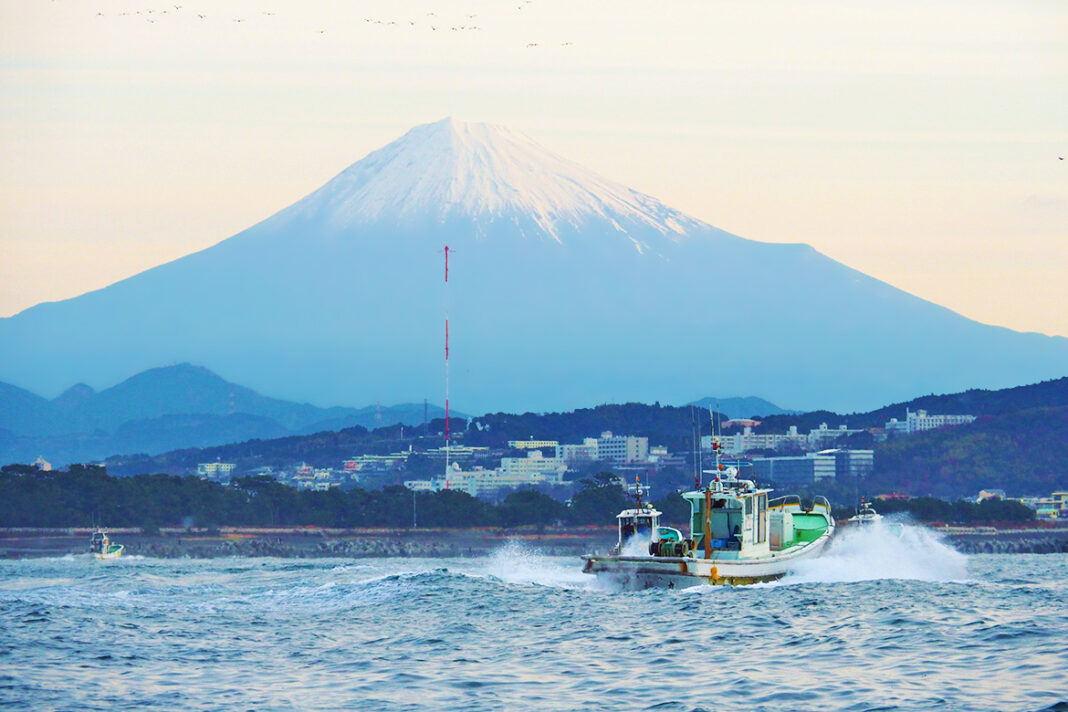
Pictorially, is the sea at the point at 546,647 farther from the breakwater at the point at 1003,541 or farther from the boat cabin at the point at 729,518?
the breakwater at the point at 1003,541

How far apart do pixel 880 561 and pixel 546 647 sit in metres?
32.3

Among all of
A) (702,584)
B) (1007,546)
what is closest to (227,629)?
(702,584)

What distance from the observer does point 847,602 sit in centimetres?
5444

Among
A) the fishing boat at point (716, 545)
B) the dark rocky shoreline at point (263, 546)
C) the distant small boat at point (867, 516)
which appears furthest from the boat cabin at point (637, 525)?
the dark rocky shoreline at point (263, 546)

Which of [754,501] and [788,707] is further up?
[754,501]

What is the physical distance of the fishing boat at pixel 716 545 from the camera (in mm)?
62906

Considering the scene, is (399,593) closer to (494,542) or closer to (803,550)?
(803,550)

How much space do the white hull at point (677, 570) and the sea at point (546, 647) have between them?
2.26ft

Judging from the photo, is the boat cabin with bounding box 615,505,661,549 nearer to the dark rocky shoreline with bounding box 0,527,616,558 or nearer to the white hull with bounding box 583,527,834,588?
the white hull with bounding box 583,527,834,588

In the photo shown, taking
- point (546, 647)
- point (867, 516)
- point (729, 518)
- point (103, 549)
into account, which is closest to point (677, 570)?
point (729, 518)

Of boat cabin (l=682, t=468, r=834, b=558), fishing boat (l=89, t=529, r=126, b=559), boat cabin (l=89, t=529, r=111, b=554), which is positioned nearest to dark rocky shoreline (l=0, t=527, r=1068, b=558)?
boat cabin (l=89, t=529, r=111, b=554)

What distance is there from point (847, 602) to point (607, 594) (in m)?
11.1

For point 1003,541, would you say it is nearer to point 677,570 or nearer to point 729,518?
point 729,518

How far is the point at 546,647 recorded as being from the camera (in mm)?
44281
